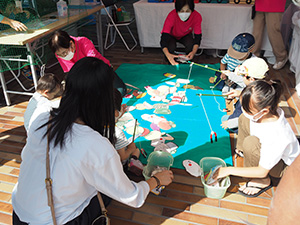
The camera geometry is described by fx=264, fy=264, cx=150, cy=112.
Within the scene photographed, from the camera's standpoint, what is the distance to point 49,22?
3.20 meters

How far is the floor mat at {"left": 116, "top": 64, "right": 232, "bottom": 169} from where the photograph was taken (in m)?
2.33

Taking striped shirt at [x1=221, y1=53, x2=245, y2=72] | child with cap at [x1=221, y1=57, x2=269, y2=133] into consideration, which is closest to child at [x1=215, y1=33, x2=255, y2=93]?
striped shirt at [x1=221, y1=53, x2=245, y2=72]

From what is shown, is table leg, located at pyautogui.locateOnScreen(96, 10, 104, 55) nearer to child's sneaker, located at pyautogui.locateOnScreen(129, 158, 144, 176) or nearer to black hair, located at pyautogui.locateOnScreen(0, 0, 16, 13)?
black hair, located at pyautogui.locateOnScreen(0, 0, 16, 13)

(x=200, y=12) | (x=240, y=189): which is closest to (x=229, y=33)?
(x=200, y=12)

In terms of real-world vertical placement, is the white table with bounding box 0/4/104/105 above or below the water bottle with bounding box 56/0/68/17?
below

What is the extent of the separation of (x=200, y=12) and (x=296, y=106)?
6.59ft

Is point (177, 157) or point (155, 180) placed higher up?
point (155, 180)

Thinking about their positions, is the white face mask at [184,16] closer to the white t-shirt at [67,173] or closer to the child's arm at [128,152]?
the child's arm at [128,152]

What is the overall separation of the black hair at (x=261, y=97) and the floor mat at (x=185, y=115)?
0.67m

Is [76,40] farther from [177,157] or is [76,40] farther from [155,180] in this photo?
[155,180]

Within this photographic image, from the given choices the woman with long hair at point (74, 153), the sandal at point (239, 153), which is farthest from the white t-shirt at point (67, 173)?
the sandal at point (239, 153)

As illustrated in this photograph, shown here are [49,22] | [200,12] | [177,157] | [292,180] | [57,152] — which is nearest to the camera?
[292,180]

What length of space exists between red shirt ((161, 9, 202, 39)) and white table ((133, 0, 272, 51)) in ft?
1.23

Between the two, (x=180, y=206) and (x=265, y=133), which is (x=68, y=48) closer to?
(x=180, y=206)
